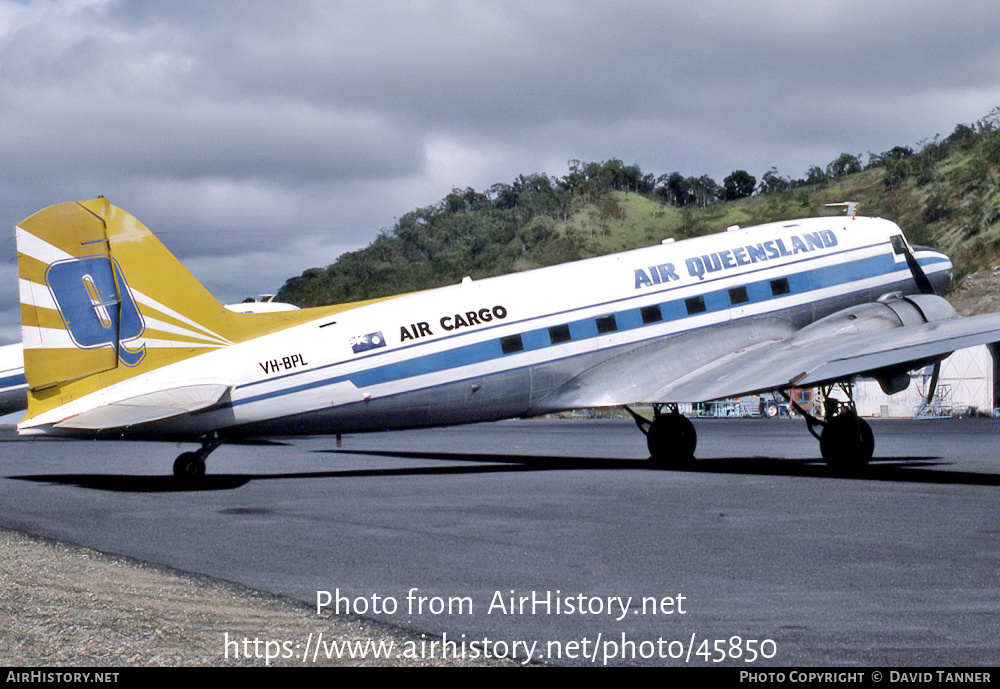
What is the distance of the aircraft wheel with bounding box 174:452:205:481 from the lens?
21594mm

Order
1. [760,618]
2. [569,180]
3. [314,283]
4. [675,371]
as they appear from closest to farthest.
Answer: [760,618] → [675,371] → [314,283] → [569,180]

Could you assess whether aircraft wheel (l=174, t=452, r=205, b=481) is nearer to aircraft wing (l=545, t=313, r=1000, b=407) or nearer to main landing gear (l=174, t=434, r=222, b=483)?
main landing gear (l=174, t=434, r=222, b=483)

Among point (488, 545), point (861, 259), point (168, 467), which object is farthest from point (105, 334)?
point (861, 259)

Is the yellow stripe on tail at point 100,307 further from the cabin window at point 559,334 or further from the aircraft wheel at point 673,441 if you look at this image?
the aircraft wheel at point 673,441

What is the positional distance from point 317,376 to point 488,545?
9433 millimetres

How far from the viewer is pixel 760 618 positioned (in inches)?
342

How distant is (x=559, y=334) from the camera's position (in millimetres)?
23781

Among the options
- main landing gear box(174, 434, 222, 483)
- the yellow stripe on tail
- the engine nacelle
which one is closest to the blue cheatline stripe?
the engine nacelle

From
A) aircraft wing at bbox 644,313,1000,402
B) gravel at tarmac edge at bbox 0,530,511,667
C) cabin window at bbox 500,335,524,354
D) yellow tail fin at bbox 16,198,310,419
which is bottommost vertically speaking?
gravel at tarmac edge at bbox 0,530,511,667

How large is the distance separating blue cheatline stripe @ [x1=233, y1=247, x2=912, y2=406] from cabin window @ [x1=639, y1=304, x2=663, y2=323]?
7 cm

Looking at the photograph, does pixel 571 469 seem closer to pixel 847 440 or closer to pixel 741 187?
pixel 847 440

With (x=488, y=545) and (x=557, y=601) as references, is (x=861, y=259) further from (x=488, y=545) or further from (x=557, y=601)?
(x=557, y=601)

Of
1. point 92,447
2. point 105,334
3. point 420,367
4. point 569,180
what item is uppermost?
point 569,180

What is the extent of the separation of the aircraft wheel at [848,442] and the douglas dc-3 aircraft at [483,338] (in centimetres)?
4
